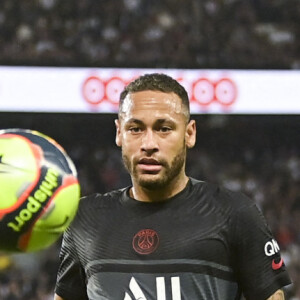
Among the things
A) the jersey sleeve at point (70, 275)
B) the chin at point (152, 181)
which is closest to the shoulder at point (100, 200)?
the jersey sleeve at point (70, 275)

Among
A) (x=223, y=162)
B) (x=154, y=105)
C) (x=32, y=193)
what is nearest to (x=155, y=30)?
(x=223, y=162)

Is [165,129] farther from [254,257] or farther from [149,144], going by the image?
[254,257]

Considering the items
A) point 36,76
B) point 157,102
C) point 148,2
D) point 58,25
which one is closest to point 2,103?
point 36,76

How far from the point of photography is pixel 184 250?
2.33 meters

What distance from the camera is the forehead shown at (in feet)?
7.86

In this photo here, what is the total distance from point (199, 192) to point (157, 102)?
1.04 ft

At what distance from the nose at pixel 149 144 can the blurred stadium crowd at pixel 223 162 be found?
679 centimetres

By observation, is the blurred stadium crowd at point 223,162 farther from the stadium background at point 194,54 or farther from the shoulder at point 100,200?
the shoulder at point 100,200

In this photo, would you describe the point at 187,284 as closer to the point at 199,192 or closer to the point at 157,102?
the point at 199,192

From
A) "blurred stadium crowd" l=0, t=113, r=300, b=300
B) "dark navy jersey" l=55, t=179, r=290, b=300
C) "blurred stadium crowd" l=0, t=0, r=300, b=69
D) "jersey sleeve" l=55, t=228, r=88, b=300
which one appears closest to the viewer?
"dark navy jersey" l=55, t=179, r=290, b=300

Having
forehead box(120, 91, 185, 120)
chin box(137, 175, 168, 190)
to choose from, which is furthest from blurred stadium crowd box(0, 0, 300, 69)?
chin box(137, 175, 168, 190)

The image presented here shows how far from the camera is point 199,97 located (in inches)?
365

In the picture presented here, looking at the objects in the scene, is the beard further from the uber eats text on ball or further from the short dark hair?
the uber eats text on ball

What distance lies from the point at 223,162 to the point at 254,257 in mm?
8629
